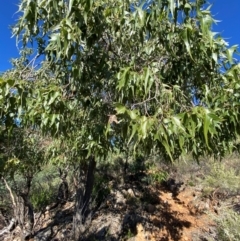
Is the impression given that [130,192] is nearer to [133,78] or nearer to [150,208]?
[150,208]

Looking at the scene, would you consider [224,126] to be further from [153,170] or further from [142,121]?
[153,170]

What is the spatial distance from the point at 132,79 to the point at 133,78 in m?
0.01

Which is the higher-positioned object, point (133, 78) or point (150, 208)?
point (133, 78)

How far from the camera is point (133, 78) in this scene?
1.81m

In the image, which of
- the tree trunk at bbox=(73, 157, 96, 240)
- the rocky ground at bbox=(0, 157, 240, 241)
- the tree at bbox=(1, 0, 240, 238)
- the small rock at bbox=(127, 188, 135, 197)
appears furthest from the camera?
the small rock at bbox=(127, 188, 135, 197)

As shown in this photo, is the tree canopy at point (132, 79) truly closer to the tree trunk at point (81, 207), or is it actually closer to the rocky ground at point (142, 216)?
the tree trunk at point (81, 207)

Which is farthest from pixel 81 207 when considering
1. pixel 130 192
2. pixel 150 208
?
pixel 130 192

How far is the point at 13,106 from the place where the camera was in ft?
6.13

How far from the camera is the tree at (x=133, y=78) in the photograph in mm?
1609

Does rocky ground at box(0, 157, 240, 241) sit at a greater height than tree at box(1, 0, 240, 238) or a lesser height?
lesser

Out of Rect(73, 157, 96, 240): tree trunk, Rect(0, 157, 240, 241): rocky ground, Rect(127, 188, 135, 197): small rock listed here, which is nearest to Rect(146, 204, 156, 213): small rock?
Rect(0, 157, 240, 241): rocky ground

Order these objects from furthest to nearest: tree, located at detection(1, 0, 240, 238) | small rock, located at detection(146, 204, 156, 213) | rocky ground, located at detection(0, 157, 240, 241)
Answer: small rock, located at detection(146, 204, 156, 213), rocky ground, located at detection(0, 157, 240, 241), tree, located at detection(1, 0, 240, 238)

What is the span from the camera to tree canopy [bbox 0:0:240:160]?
63.5 inches

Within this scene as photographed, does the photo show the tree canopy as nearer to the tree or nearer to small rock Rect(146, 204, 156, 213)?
the tree
